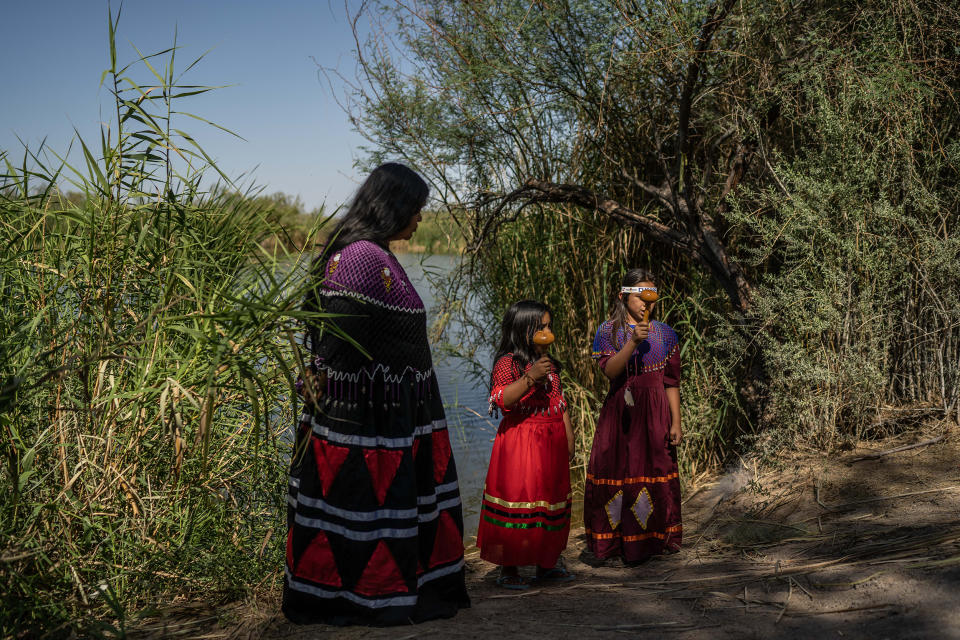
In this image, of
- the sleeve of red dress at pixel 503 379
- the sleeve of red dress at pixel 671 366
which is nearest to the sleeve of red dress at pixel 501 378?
the sleeve of red dress at pixel 503 379

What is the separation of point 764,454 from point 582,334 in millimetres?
1870

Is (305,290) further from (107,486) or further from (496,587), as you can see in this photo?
(496,587)

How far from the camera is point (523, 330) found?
3400 millimetres

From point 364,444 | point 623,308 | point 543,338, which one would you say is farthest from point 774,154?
point 364,444

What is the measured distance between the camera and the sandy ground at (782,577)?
2.35 meters

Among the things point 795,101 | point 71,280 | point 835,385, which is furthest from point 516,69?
point 71,280

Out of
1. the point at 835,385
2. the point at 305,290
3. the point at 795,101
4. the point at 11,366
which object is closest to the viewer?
the point at 305,290

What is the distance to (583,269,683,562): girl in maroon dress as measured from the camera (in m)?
3.70

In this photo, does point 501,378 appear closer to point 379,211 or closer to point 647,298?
point 647,298

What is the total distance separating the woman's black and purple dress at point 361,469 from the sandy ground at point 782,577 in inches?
4.6

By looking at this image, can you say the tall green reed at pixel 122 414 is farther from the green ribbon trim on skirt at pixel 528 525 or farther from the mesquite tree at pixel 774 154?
the mesquite tree at pixel 774 154

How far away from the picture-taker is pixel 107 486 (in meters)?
2.73

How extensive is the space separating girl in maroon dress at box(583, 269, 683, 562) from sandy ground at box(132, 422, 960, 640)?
14 cm

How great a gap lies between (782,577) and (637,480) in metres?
1.02
